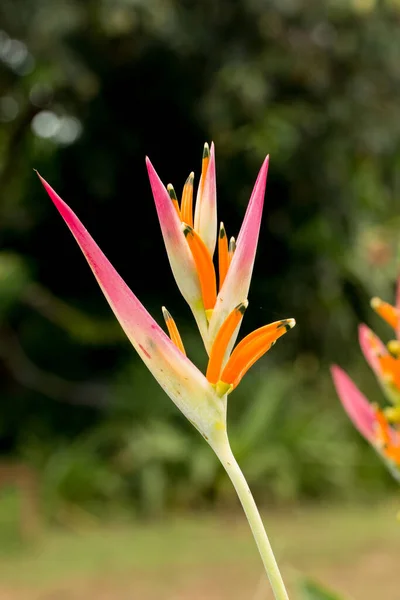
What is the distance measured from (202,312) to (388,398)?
0.20 m

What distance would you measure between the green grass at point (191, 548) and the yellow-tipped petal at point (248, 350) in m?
2.38

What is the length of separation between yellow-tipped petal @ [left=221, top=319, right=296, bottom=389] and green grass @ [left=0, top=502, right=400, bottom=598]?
2380mm

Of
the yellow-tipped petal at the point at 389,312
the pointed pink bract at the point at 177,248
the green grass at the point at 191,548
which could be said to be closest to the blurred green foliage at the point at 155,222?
the green grass at the point at 191,548

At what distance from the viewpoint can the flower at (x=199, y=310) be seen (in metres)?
0.30

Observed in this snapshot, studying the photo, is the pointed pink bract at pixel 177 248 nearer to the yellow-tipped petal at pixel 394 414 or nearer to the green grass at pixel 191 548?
the yellow-tipped petal at pixel 394 414

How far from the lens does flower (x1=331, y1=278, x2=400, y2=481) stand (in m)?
0.44

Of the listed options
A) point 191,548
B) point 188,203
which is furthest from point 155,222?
point 188,203

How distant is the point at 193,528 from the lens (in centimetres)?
306

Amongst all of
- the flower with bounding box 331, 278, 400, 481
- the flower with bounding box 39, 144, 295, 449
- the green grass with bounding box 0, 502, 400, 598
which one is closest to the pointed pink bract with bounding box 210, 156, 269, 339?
the flower with bounding box 39, 144, 295, 449

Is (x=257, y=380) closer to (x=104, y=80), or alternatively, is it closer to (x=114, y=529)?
(x=114, y=529)

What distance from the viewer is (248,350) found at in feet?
1.01

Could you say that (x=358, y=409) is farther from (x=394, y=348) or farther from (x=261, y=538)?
(x=261, y=538)

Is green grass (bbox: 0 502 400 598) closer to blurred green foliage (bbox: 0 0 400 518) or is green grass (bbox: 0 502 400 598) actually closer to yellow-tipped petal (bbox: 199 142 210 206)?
blurred green foliage (bbox: 0 0 400 518)

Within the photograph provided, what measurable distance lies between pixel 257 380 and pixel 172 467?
2.16 feet
